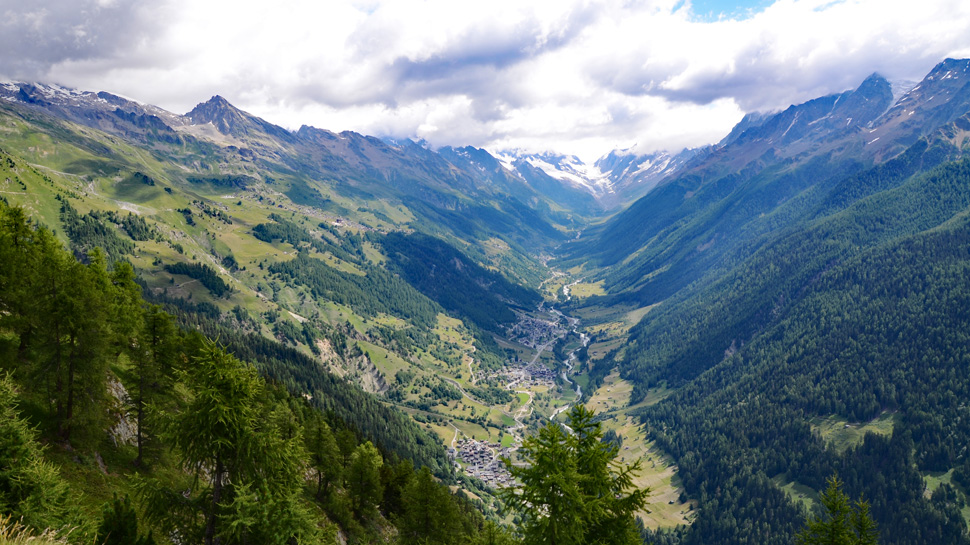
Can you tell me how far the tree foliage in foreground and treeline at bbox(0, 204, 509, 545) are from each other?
8.81 metres

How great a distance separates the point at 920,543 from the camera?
150625 mm

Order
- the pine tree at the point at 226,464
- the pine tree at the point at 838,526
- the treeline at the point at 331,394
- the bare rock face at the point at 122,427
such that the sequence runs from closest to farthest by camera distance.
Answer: the pine tree at the point at 226,464 < the pine tree at the point at 838,526 < the bare rock face at the point at 122,427 < the treeline at the point at 331,394

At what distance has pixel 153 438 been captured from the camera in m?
50.6

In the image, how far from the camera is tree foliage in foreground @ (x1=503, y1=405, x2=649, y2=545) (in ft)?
82.7

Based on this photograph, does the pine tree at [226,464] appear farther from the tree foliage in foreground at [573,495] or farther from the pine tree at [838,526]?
the pine tree at [838,526]

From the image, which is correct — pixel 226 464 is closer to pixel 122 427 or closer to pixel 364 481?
pixel 122 427

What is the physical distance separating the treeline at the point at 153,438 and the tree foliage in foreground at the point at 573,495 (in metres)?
8.81

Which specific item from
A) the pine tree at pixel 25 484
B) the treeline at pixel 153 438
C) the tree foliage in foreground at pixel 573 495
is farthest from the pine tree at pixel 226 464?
the tree foliage in foreground at pixel 573 495

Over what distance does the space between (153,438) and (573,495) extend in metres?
46.4

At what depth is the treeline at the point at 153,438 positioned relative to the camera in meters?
23.9

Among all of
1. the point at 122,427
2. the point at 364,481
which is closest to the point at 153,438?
the point at 122,427

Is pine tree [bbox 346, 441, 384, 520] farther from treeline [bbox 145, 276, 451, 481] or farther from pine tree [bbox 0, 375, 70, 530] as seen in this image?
treeline [bbox 145, 276, 451, 481]

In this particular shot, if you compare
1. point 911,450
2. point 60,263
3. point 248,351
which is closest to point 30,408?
point 60,263

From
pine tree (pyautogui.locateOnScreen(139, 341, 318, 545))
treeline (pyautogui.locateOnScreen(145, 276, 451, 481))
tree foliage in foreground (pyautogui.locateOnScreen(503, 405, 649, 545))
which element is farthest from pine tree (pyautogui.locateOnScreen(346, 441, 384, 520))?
treeline (pyautogui.locateOnScreen(145, 276, 451, 481))
